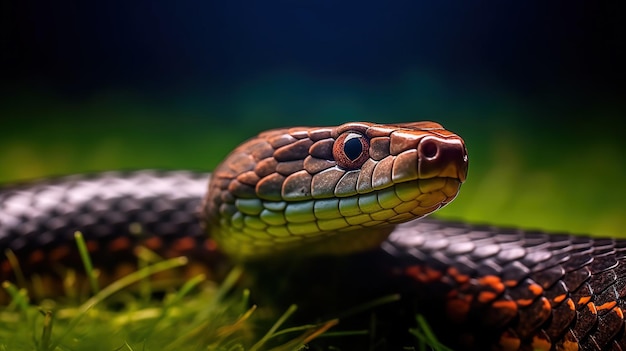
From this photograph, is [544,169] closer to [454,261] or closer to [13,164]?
[454,261]

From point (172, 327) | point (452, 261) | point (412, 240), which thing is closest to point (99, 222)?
point (172, 327)

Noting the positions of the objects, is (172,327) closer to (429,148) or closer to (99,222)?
(99,222)

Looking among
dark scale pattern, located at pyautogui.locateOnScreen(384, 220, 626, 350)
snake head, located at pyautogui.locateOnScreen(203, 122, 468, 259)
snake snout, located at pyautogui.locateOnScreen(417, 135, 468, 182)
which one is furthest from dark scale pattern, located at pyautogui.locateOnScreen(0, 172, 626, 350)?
snake snout, located at pyautogui.locateOnScreen(417, 135, 468, 182)

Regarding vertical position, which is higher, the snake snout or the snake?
the snake snout

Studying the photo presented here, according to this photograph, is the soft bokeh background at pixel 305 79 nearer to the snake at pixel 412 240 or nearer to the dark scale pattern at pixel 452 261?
the dark scale pattern at pixel 452 261

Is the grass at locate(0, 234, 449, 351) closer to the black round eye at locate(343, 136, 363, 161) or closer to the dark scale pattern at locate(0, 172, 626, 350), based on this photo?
the dark scale pattern at locate(0, 172, 626, 350)

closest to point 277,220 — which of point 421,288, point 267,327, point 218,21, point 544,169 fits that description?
point 267,327
